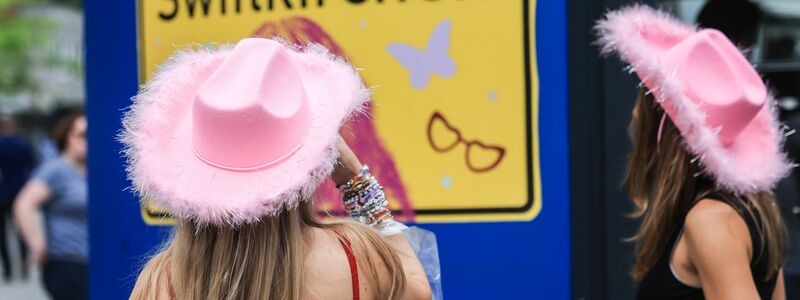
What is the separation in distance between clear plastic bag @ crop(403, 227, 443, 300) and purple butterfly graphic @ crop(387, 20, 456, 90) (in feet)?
1.82

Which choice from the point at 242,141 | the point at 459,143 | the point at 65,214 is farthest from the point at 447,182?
the point at 65,214

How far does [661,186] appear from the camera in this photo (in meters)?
2.31

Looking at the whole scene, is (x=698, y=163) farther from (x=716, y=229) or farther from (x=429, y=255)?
(x=429, y=255)

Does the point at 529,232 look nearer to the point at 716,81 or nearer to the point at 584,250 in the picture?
the point at 584,250

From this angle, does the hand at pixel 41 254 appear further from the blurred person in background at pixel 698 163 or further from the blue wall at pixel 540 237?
the blurred person in background at pixel 698 163

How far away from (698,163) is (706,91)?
17 centimetres

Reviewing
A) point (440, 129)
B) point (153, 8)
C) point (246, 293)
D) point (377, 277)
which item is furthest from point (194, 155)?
point (153, 8)

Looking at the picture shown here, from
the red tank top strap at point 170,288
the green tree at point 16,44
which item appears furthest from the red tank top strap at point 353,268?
the green tree at point 16,44

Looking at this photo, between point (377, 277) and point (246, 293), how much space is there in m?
0.23

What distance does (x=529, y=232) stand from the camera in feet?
7.86

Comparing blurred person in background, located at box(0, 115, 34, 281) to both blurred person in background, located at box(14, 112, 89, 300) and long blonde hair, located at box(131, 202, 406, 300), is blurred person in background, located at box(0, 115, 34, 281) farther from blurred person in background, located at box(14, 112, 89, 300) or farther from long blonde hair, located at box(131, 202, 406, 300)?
long blonde hair, located at box(131, 202, 406, 300)

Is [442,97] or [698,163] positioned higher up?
[442,97]

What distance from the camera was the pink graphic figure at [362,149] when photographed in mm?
2588

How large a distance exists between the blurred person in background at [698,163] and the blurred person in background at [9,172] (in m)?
9.04
